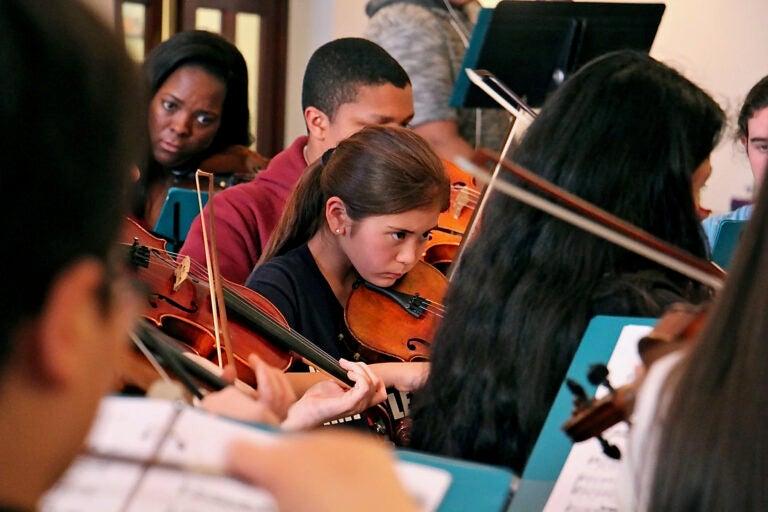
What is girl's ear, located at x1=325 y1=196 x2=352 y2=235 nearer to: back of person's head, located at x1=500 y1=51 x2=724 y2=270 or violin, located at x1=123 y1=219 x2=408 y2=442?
violin, located at x1=123 y1=219 x2=408 y2=442

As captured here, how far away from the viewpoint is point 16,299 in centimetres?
49

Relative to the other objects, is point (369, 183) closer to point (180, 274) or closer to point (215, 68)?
point (180, 274)

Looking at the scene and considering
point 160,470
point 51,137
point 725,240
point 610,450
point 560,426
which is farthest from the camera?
point 725,240

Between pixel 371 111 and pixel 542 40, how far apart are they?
1.30 ft

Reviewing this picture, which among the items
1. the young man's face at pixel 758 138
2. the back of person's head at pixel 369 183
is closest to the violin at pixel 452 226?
the back of person's head at pixel 369 183

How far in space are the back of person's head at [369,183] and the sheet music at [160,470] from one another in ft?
3.79

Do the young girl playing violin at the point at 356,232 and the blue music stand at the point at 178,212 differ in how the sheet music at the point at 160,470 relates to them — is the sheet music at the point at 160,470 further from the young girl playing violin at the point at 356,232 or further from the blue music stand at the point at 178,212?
the blue music stand at the point at 178,212

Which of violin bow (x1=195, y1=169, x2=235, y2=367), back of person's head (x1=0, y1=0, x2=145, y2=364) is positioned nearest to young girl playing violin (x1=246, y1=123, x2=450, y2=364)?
violin bow (x1=195, y1=169, x2=235, y2=367)

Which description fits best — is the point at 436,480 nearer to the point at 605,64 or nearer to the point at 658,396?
the point at 658,396

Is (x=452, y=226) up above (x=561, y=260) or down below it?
below

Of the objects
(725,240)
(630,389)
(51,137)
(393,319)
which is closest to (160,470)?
(51,137)

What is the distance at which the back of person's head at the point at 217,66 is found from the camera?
273 centimetres

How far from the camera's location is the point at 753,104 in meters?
2.44

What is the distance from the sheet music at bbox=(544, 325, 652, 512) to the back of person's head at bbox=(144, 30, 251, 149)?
1809 millimetres
